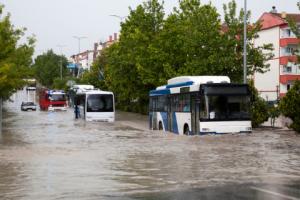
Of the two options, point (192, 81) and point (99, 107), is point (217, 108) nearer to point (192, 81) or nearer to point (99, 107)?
point (192, 81)

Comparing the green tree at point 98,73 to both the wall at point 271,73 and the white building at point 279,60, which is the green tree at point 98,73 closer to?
the wall at point 271,73

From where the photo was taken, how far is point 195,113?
1035 inches

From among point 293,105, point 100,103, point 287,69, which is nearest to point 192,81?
point 293,105

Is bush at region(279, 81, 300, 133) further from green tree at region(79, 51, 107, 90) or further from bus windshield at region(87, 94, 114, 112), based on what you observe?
green tree at region(79, 51, 107, 90)

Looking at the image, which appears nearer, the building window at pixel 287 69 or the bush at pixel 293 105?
the bush at pixel 293 105

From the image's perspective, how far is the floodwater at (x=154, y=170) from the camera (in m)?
11.2

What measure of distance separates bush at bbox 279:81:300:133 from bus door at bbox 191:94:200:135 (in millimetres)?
5035

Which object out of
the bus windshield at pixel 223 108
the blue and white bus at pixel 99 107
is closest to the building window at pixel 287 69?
the blue and white bus at pixel 99 107

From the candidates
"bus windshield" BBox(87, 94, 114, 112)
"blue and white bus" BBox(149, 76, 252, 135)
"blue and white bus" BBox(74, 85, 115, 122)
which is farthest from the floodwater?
"bus windshield" BBox(87, 94, 114, 112)

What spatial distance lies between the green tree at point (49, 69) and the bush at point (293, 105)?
154957 mm

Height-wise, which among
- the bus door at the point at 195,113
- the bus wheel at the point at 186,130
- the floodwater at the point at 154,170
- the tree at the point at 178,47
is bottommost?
the floodwater at the point at 154,170

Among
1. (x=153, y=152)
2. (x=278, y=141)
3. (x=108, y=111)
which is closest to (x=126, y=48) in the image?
(x=108, y=111)

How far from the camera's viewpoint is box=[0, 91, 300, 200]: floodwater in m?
11.2

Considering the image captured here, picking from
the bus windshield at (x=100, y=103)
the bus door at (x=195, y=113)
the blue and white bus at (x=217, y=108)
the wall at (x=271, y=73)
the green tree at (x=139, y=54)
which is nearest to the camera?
the blue and white bus at (x=217, y=108)
